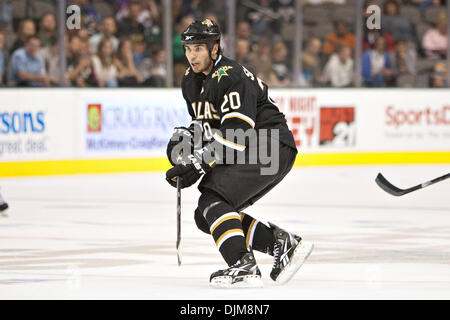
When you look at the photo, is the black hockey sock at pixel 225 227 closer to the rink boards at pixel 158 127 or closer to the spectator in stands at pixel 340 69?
the rink boards at pixel 158 127

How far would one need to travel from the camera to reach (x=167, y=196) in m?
9.48

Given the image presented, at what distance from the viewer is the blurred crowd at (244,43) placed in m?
10.9

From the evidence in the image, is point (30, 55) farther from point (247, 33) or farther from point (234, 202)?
point (234, 202)

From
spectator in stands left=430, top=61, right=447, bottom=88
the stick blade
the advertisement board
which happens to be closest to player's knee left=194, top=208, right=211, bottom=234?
the stick blade

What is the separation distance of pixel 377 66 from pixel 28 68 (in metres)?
4.33

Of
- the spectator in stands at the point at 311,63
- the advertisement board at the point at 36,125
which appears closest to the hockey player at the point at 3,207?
the advertisement board at the point at 36,125

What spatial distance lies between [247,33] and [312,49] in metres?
0.85

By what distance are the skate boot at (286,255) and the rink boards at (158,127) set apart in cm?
581

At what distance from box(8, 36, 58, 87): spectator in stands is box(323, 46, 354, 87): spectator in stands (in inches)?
133

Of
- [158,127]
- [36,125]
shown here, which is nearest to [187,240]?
[36,125]

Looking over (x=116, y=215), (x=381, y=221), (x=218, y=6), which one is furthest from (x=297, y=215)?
(x=218, y=6)

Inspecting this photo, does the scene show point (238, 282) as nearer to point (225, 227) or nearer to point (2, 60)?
point (225, 227)

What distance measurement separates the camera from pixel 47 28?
10977 millimetres
